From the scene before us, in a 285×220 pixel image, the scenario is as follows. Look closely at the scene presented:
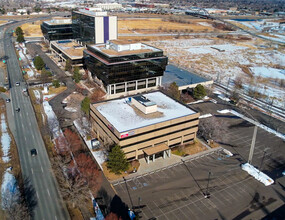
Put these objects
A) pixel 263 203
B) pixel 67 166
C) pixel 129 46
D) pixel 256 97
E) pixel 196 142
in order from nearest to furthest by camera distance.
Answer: pixel 263 203 < pixel 67 166 < pixel 196 142 < pixel 129 46 < pixel 256 97

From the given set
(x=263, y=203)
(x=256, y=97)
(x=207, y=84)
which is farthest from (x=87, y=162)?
(x=256, y=97)

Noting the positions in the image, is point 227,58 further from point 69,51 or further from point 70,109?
point 70,109

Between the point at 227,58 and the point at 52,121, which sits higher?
the point at 227,58

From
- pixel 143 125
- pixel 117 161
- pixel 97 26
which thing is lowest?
pixel 117 161

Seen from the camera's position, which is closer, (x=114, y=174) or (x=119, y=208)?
(x=119, y=208)

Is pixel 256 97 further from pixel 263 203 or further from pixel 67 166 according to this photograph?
pixel 67 166

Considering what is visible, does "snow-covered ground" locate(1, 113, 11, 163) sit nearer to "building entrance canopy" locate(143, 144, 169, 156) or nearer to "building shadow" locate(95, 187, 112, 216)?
"building shadow" locate(95, 187, 112, 216)

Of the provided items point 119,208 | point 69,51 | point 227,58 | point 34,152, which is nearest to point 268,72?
point 227,58
